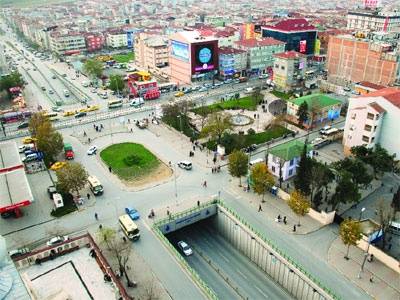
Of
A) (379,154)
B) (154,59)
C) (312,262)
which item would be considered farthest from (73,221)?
(154,59)

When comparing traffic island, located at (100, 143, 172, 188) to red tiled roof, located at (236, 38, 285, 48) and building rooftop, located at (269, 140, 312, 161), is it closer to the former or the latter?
building rooftop, located at (269, 140, 312, 161)

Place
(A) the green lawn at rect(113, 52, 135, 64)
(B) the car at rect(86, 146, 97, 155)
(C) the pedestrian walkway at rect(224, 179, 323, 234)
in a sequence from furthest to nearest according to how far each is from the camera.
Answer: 1. (A) the green lawn at rect(113, 52, 135, 64)
2. (B) the car at rect(86, 146, 97, 155)
3. (C) the pedestrian walkway at rect(224, 179, 323, 234)

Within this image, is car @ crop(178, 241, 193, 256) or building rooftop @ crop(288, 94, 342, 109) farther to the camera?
building rooftop @ crop(288, 94, 342, 109)

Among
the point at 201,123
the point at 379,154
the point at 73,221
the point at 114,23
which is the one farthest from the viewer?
the point at 114,23

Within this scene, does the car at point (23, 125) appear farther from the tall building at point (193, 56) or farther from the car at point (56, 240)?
the tall building at point (193, 56)

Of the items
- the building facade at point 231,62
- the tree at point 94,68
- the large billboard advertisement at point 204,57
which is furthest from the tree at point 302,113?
the tree at point 94,68

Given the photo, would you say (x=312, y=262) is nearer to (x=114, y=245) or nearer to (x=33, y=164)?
(x=114, y=245)

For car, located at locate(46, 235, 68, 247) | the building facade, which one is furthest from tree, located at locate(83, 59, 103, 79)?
car, located at locate(46, 235, 68, 247)
